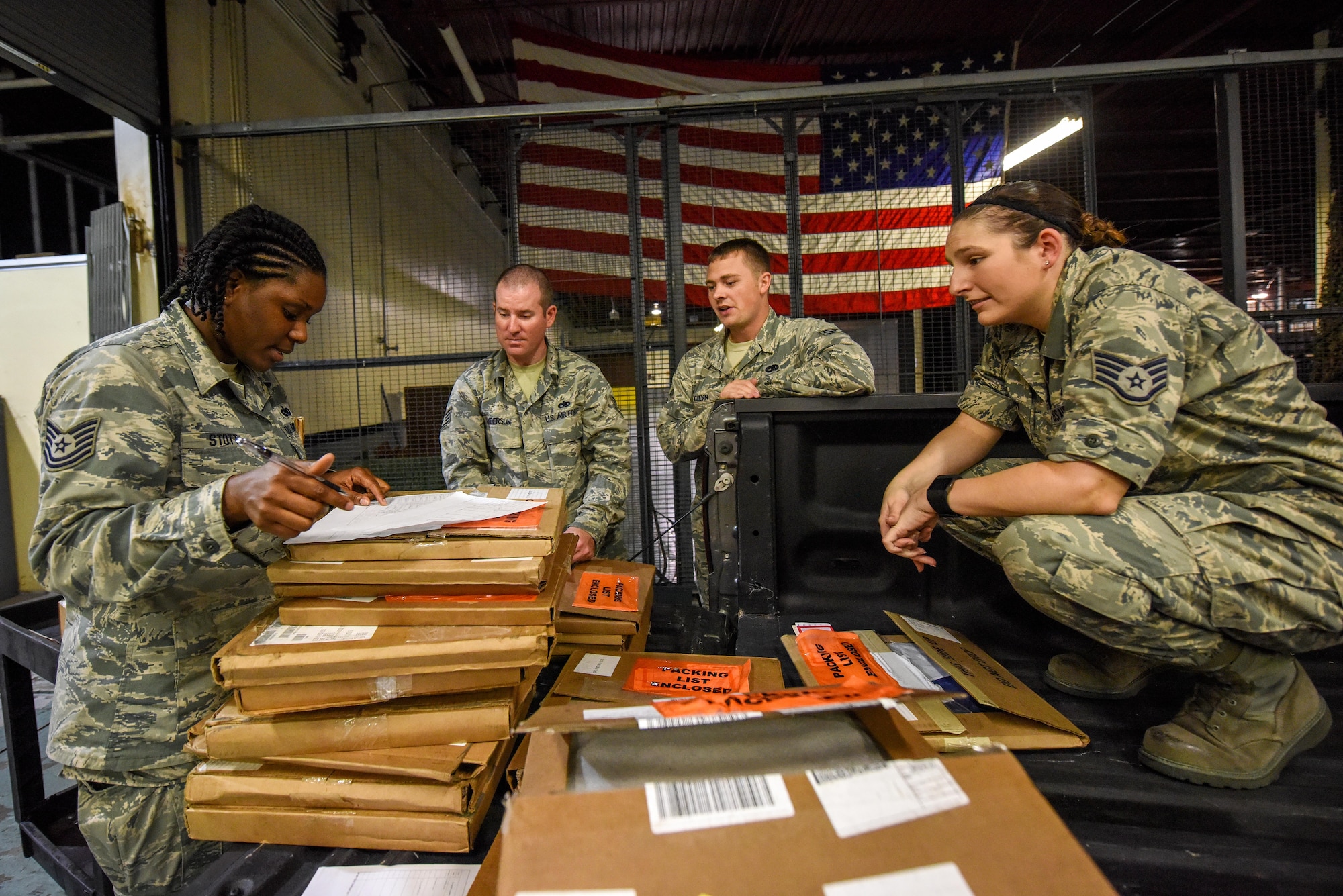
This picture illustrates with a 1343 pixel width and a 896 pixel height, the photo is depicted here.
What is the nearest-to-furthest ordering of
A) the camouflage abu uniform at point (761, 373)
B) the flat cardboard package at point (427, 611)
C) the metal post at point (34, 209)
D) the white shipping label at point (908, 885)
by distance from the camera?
the white shipping label at point (908, 885) → the flat cardboard package at point (427, 611) → the camouflage abu uniform at point (761, 373) → the metal post at point (34, 209)

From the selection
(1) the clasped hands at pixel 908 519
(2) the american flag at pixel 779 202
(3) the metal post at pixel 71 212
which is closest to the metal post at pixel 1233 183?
(2) the american flag at pixel 779 202

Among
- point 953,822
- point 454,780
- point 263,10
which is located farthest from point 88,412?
point 263,10

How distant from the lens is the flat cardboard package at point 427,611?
90 cm

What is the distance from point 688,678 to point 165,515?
0.89m

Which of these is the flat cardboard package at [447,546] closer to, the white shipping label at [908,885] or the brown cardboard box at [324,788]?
the brown cardboard box at [324,788]

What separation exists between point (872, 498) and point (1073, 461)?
0.59 meters

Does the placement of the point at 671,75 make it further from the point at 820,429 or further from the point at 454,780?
the point at 454,780

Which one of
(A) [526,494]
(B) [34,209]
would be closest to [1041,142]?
(A) [526,494]

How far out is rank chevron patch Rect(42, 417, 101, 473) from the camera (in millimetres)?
979

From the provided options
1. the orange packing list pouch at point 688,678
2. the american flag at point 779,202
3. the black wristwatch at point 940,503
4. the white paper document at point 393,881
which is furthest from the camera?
the american flag at point 779,202

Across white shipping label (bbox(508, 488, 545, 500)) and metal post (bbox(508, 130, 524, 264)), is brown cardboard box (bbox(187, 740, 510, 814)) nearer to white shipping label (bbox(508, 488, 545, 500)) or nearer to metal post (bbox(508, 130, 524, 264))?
white shipping label (bbox(508, 488, 545, 500))

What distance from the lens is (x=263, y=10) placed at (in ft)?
11.3

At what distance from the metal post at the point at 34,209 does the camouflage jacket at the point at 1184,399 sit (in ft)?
17.7

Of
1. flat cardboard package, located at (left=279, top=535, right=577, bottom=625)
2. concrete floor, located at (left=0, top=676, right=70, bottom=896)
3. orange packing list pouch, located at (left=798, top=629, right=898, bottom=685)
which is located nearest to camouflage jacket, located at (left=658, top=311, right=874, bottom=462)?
orange packing list pouch, located at (left=798, top=629, right=898, bottom=685)
